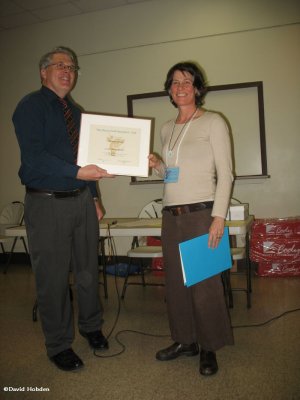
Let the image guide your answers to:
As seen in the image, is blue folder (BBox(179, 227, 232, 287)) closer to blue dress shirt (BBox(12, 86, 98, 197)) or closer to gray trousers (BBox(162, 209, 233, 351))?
gray trousers (BBox(162, 209, 233, 351))

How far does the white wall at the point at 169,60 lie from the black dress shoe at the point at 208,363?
106 inches

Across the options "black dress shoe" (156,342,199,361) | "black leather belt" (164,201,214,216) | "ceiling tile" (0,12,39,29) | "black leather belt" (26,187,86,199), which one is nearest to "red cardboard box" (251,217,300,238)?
"black dress shoe" (156,342,199,361)

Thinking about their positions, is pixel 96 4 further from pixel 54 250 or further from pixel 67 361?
pixel 67 361

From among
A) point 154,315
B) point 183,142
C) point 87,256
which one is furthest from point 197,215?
point 154,315

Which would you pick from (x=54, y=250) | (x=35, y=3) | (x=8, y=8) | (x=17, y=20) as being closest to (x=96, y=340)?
(x=54, y=250)

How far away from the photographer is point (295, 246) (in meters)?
3.60

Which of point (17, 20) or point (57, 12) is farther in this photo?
point (17, 20)

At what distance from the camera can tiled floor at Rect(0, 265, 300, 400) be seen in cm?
159

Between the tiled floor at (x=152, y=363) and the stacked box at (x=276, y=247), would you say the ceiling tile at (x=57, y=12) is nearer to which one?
the stacked box at (x=276, y=247)

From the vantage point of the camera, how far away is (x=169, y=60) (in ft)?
14.2

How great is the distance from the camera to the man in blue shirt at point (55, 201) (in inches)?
69.6

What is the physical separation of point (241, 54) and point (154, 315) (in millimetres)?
3285

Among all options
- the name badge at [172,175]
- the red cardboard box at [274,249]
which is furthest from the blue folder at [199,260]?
the red cardboard box at [274,249]

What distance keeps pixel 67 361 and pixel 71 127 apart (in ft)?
4.37
